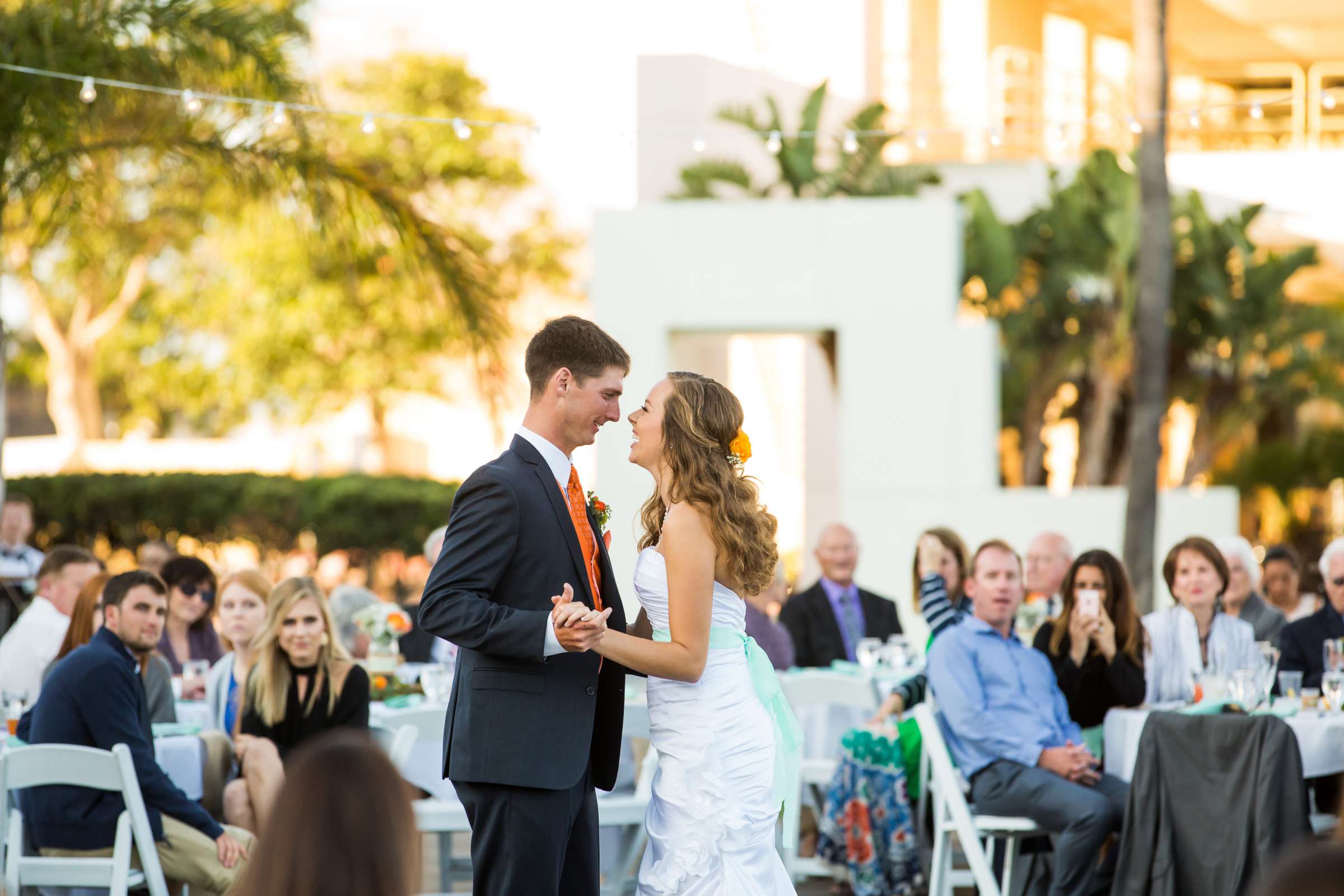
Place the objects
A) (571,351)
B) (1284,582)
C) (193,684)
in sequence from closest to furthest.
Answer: (571,351)
(193,684)
(1284,582)

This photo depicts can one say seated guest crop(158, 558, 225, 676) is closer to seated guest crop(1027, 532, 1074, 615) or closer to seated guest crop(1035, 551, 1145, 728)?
seated guest crop(1035, 551, 1145, 728)

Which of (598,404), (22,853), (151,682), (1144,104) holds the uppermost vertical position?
(1144,104)

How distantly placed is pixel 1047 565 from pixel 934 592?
1.89 m

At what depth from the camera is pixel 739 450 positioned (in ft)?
13.0

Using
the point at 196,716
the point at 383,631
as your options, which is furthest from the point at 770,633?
the point at 196,716

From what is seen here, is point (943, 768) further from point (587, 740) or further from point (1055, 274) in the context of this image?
point (1055, 274)

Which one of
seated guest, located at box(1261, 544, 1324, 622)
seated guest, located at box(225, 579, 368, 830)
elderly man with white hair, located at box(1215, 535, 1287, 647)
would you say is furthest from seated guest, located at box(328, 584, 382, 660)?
seated guest, located at box(1261, 544, 1324, 622)

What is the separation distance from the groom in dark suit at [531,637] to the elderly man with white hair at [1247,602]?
16.5 ft

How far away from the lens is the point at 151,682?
6062 mm

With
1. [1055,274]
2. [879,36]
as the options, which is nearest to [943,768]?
[1055,274]

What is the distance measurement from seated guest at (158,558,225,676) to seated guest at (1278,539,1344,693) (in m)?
4.93

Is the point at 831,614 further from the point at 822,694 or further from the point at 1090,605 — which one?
the point at 1090,605

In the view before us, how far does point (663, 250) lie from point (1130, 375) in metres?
5.85

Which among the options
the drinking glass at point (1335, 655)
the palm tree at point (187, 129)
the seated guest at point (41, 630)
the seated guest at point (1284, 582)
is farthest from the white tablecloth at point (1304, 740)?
the palm tree at point (187, 129)
